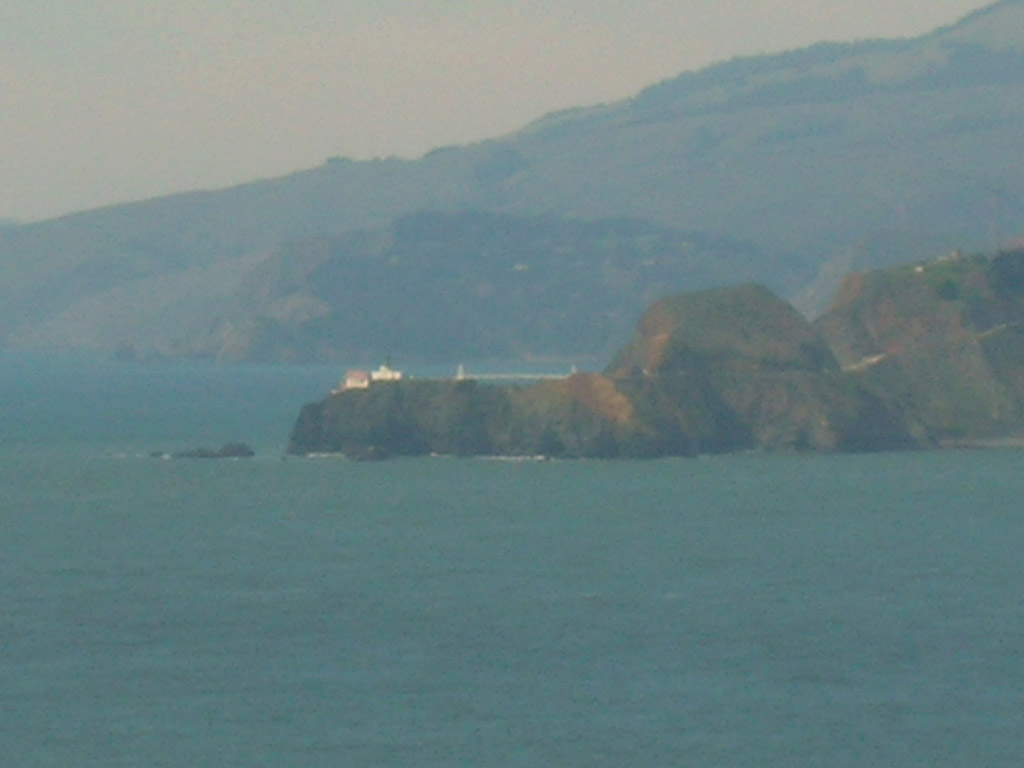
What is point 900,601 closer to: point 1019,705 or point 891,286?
point 1019,705

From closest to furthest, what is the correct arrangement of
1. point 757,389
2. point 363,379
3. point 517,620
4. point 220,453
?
1. point 517,620
2. point 757,389
3. point 220,453
4. point 363,379

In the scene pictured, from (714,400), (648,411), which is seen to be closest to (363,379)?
(648,411)

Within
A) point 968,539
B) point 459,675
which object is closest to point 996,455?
point 968,539

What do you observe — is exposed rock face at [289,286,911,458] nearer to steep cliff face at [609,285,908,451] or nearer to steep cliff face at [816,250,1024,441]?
steep cliff face at [609,285,908,451]

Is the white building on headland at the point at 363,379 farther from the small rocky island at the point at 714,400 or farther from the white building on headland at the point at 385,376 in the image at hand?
the small rocky island at the point at 714,400

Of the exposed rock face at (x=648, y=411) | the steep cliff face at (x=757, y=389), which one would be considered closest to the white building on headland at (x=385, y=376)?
the exposed rock face at (x=648, y=411)

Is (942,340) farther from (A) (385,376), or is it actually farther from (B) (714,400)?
(A) (385,376)
